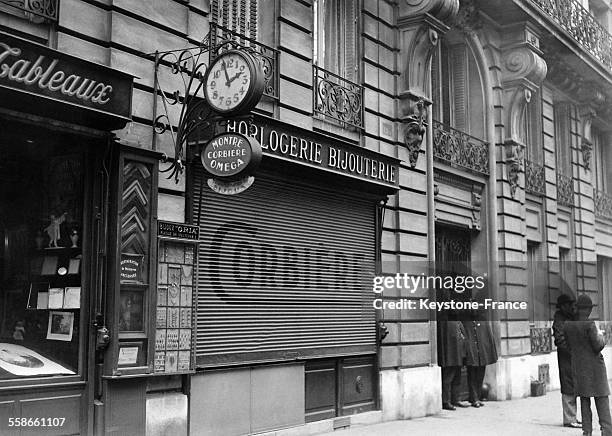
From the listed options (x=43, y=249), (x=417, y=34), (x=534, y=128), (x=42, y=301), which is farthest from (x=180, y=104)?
(x=534, y=128)

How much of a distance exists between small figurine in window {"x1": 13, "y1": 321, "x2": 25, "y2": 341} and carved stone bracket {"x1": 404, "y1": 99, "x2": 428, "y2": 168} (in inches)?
305

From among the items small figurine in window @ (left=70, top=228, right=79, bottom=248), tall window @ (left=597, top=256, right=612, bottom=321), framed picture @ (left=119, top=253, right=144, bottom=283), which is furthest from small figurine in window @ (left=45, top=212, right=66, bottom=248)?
tall window @ (left=597, top=256, right=612, bottom=321)

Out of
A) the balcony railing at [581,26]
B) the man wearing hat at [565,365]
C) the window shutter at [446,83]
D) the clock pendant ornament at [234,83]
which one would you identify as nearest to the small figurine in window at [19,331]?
the clock pendant ornament at [234,83]

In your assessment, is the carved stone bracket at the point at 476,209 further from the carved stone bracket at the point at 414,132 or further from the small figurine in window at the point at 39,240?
the small figurine in window at the point at 39,240

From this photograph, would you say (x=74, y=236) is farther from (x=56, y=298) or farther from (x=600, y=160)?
(x=600, y=160)

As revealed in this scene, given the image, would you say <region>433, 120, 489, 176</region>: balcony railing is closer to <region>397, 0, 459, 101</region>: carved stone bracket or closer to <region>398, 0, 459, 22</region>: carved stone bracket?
<region>397, 0, 459, 101</region>: carved stone bracket

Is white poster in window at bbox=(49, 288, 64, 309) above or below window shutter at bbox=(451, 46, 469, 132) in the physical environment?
below

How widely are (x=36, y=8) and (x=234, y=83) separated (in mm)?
2111

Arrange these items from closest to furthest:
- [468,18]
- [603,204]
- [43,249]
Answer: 1. [43,249]
2. [468,18]
3. [603,204]

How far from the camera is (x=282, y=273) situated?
1058 centimetres

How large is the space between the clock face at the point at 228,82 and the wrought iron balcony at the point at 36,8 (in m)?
1.71

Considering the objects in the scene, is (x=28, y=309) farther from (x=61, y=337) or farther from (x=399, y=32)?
(x=399, y=32)

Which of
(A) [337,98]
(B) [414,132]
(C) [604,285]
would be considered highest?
(A) [337,98]

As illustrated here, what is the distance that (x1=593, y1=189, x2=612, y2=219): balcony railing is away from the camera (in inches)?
934
